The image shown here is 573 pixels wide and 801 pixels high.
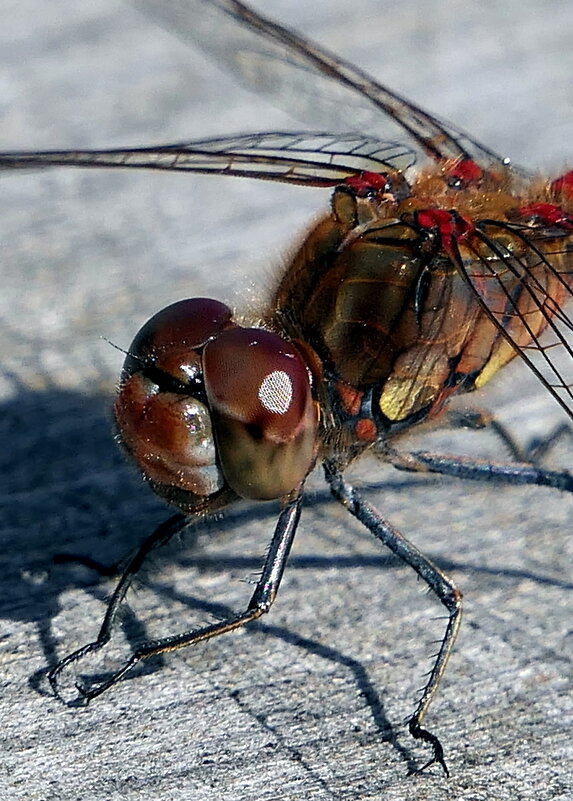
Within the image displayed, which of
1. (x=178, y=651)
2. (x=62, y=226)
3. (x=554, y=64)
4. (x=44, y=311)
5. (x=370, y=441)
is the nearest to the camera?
(x=178, y=651)

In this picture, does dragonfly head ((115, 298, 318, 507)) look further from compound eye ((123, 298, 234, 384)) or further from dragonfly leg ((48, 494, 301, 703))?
dragonfly leg ((48, 494, 301, 703))

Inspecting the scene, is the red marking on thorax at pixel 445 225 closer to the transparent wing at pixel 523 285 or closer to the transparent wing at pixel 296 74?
the transparent wing at pixel 523 285

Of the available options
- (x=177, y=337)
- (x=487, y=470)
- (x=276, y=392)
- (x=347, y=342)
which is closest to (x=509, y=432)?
(x=487, y=470)

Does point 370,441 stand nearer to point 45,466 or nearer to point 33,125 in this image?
point 45,466

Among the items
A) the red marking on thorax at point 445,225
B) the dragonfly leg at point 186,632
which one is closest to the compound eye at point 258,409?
the dragonfly leg at point 186,632

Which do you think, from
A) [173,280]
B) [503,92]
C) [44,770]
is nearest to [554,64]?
[503,92]

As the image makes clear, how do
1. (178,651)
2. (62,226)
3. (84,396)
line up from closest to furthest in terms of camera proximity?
(178,651) < (84,396) < (62,226)

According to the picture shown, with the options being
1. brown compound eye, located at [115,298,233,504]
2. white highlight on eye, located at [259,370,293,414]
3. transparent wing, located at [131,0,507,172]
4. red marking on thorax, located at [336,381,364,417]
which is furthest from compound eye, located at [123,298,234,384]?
transparent wing, located at [131,0,507,172]
